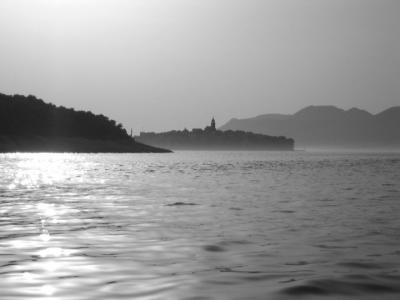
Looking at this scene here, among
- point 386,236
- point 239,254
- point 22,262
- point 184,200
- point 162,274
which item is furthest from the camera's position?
point 184,200

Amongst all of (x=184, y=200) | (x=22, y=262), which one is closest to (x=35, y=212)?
(x=184, y=200)

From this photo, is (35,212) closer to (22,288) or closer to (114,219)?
(114,219)

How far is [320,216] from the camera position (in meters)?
26.5

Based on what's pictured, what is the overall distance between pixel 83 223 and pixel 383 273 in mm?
13529

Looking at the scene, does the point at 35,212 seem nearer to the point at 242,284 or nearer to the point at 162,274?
the point at 162,274

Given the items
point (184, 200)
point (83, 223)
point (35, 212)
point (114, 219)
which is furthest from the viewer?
point (184, 200)

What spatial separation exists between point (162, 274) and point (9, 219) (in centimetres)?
1361

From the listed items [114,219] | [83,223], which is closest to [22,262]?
[83,223]

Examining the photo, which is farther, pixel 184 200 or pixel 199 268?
pixel 184 200

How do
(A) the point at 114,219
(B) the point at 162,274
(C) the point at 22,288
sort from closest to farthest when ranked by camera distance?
(C) the point at 22,288 < (B) the point at 162,274 < (A) the point at 114,219

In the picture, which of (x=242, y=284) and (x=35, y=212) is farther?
(x=35, y=212)

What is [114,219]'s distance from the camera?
84.4 ft

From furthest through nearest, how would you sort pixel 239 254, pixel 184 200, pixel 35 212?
pixel 184 200, pixel 35 212, pixel 239 254

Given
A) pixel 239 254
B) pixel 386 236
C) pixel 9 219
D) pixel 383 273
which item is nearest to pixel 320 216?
pixel 386 236
